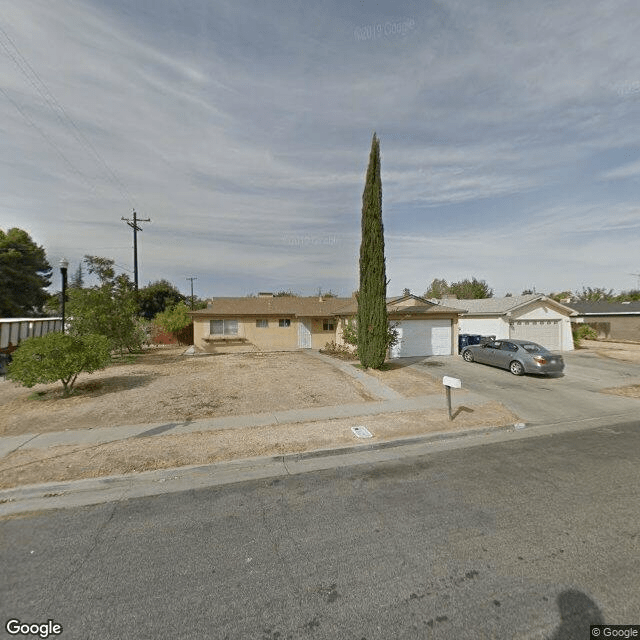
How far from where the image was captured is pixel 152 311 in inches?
1276

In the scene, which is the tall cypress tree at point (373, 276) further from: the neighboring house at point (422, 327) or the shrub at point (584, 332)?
the shrub at point (584, 332)

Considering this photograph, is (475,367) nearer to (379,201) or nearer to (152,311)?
(379,201)

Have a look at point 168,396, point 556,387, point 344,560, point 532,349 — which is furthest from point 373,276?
point 344,560

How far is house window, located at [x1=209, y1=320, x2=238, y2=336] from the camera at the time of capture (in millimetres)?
21234

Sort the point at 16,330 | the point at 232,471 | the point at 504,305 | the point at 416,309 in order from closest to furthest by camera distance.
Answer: the point at 232,471
the point at 16,330
the point at 416,309
the point at 504,305

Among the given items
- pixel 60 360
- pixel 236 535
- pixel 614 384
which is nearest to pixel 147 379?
pixel 60 360

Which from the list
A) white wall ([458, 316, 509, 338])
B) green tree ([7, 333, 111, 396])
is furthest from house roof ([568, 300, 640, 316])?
green tree ([7, 333, 111, 396])

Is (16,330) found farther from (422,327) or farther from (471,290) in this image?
(471,290)

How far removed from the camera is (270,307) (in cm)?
2306

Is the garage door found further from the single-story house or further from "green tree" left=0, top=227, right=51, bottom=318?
"green tree" left=0, top=227, right=51, bottom=318

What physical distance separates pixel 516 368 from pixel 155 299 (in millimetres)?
32651

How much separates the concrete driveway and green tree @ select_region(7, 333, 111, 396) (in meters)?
10.9

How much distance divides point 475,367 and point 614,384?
4.54m

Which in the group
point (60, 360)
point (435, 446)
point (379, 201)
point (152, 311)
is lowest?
point (435, 446)
